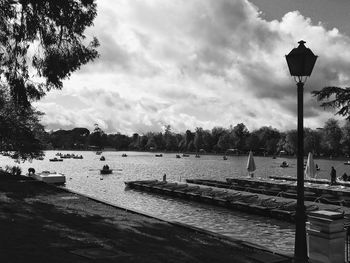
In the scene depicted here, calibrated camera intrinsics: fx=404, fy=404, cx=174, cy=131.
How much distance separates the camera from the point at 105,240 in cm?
1276

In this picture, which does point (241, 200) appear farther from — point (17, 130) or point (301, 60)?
point (17, 130)

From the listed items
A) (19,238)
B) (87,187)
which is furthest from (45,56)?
(87,187)

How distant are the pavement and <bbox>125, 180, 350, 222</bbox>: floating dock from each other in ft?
35.4

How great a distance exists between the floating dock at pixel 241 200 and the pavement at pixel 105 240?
1079cm

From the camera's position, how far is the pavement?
35.3 feet

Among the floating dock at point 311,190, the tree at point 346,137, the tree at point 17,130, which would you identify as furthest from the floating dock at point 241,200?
the tree at point 346,137

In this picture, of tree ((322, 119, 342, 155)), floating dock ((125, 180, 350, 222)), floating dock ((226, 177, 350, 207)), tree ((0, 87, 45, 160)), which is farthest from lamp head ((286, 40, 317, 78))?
tree ((322, 119, 342, 155))

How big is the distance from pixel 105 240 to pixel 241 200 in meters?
19.8

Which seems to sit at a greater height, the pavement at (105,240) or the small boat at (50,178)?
the pavement at (105,240)

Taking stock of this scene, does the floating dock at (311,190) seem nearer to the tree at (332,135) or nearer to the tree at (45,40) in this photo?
the tree at (45,40)

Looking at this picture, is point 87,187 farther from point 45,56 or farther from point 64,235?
point 64,235

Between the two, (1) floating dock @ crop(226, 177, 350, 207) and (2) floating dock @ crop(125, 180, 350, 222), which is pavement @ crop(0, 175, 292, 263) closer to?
(2) floating dock @ crop(125, 180, 350, 222)

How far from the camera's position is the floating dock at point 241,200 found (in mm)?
26516

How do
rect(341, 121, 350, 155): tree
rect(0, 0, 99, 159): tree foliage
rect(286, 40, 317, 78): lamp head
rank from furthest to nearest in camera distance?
1. rect(341, 121, 350, 155): tree
2. rect(0, 0, 99, 159): tree foliage
3. rect(286, 40, 317, 78): lamp head
